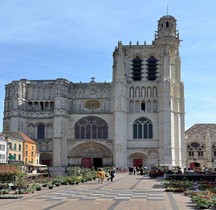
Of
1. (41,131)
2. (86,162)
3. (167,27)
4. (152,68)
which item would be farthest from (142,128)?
(167,27)

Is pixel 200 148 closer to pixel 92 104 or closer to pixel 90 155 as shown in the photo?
pixel 90 155

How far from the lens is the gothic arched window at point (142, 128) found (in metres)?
77.9

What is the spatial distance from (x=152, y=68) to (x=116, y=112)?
12371 millimetres

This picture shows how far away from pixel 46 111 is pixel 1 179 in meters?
49.8

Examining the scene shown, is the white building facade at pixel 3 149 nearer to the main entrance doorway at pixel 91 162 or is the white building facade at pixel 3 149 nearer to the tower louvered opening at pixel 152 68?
the main entrance doorway at pixel 91 162

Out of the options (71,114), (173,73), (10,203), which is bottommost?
(10,203)

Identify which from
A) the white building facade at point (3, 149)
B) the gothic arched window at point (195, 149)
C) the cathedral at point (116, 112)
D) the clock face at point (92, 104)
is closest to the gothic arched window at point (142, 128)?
the cathedral at point (116, 112)

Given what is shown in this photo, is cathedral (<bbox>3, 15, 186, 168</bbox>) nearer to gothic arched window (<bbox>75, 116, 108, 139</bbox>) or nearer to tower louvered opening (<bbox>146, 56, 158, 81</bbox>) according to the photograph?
tower louvered opening (<bbox>146, 56, 158, 81</bbox>)

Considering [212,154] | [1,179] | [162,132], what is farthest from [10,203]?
[212,154]

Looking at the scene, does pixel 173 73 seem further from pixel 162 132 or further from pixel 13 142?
pixel 13 142

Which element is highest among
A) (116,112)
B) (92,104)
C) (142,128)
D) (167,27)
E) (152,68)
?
(167,27)

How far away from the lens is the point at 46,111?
80062mm

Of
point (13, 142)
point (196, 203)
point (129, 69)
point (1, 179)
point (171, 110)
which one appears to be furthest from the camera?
point (129, 69)

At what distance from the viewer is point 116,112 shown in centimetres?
7656
